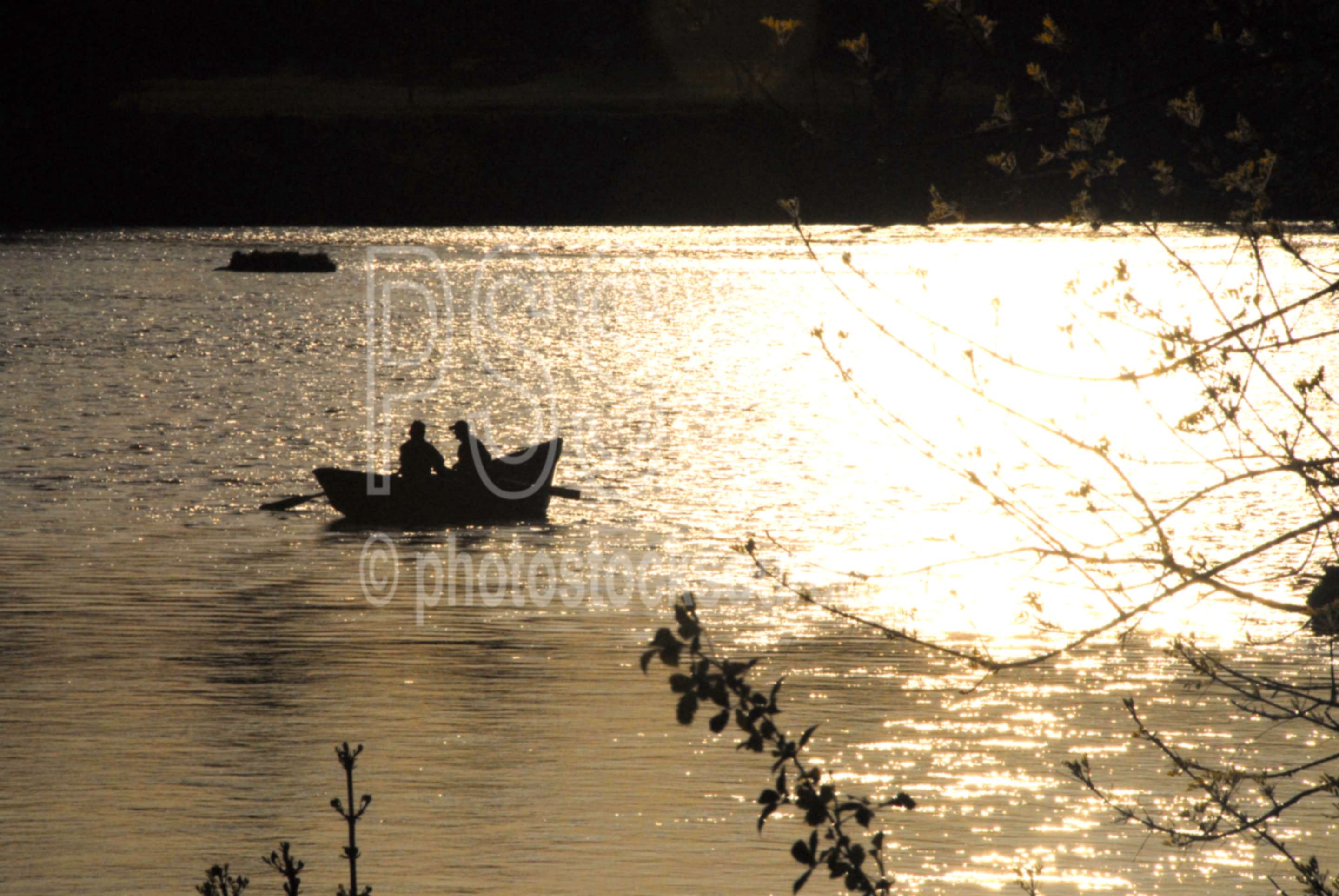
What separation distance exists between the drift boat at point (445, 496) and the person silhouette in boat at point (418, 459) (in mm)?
199

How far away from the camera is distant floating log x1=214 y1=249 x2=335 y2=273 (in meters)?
151

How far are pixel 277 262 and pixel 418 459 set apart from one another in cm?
12752

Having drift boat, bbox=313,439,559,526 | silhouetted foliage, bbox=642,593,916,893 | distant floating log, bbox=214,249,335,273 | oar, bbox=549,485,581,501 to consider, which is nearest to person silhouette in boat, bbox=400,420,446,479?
drift boat, bbox=313,439,559,526

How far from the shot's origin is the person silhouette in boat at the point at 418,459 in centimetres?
2931

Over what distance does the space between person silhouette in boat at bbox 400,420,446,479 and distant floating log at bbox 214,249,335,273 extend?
411ft

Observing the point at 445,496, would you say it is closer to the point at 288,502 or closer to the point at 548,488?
the point at 548,488

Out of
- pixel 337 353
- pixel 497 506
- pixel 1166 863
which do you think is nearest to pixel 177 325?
pixel 337 353

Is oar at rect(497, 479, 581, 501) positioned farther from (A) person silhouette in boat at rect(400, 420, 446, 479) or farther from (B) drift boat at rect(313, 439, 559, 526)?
(A) person silhouette in boat at rect(400, 420, 446, 479)

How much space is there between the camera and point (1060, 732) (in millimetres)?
15984

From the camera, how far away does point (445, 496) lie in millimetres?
29438

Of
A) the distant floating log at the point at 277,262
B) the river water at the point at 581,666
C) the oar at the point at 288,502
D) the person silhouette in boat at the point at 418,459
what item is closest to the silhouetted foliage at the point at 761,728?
the river water at the point at 581,666

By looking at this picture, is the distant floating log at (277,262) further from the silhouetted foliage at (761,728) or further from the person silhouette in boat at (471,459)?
the silhouetted foliage at (761,728)

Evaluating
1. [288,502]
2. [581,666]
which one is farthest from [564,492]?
[581,666]

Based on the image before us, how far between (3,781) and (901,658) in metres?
10.1
